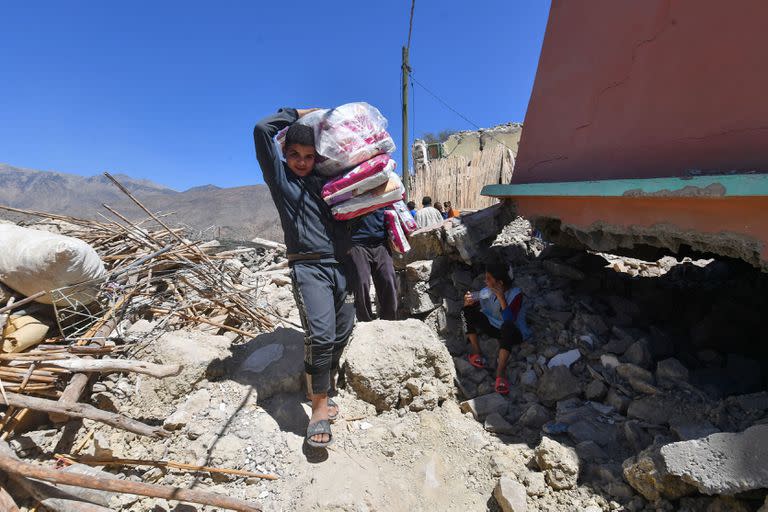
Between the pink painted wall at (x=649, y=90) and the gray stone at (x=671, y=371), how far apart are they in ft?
4.39

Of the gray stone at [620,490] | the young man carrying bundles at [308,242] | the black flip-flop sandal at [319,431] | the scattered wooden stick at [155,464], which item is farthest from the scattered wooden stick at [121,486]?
the gray stone at [620,490]

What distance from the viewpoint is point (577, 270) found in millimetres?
3967

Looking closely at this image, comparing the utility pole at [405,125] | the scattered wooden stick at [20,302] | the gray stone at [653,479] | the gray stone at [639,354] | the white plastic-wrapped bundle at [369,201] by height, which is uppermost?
the utility pole at [405,125]

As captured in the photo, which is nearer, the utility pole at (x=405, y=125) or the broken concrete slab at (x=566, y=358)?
the broken concrete slab at (x=566, y=358)

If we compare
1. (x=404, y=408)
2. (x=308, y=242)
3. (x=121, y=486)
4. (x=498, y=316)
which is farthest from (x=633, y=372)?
(x=121, y=486)

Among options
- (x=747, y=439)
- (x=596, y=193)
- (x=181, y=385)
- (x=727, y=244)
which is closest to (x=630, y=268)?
(x=596, y=193)

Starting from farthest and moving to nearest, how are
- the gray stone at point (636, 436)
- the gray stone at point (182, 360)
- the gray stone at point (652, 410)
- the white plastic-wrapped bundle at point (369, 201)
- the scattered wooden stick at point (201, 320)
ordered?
the scattered wooden stick at point (201, 320), the gray stone at point (182, 360), the white plastic-wrapped bundle at point (369, 201), the gray stone at point (652, 410), the gray stone at point (636, 436)

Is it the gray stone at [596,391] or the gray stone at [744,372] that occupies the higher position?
the gray stone at [744,372]

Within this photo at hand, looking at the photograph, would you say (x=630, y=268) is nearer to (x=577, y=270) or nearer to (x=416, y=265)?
(x=577, y=270)

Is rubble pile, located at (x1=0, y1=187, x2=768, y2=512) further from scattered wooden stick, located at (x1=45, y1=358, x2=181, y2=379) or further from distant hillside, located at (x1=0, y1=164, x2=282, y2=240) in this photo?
distant hillside, located at (x1=0, y1=164, x2=282, y2=240)

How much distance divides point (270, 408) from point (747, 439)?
257cm

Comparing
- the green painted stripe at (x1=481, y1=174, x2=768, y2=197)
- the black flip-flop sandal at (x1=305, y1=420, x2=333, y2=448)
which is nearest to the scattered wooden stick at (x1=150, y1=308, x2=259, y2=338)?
the black flip-flop sandal at (x1=305, y1=420, x2=333, y2=448)

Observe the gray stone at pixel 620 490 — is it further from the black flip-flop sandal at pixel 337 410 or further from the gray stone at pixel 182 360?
the gray stone at pixel 182 360

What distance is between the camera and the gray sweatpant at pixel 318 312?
7.71 feet
